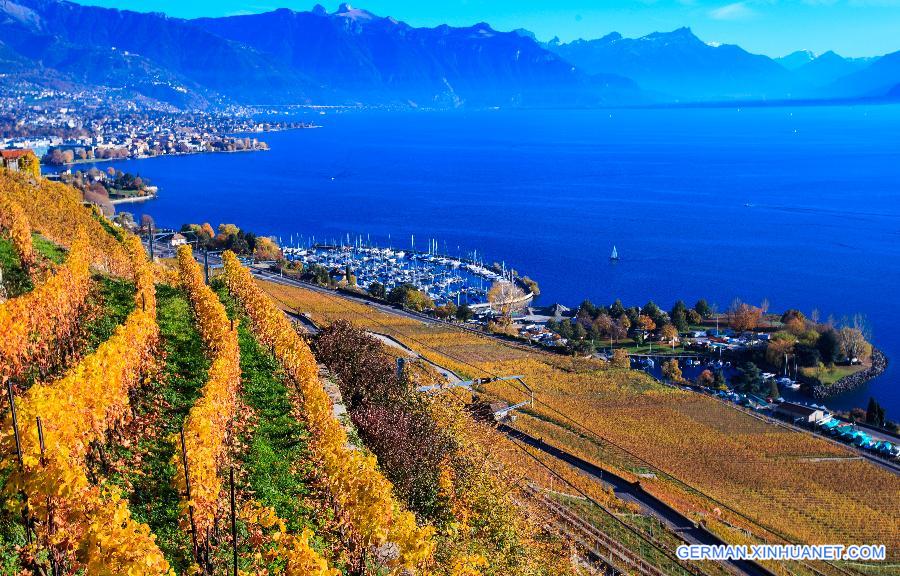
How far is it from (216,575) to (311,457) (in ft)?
13.1

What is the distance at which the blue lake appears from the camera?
2261 inches

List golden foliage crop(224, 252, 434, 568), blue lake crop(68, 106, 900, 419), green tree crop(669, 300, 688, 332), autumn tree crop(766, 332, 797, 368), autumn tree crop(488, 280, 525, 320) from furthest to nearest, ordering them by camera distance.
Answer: blue lake crop(68, 106, 900, 419)
autumn tree crop(488, 280, 525, 320)
green tree crop(669, 300, 688, 332)
autumn tree crop(766, 332, 797, 368)
golden foliage crop(224, 252, 434, 568)

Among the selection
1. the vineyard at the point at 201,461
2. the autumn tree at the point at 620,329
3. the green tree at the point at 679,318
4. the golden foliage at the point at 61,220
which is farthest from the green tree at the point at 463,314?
the vineyard at the point at 201,461

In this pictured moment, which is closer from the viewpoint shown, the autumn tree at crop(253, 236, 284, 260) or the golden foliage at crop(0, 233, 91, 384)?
the golden foliage at crop(0, 233, 91, 384)

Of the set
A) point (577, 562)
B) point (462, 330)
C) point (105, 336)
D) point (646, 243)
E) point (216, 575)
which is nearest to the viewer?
point (216, 575)

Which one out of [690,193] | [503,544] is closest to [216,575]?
[503,544]

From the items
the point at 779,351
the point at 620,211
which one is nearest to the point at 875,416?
the point at 779,351

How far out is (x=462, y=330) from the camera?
3794cm

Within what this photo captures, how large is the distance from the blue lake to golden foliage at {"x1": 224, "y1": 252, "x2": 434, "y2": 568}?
1144 inches

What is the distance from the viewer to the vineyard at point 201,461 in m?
8.01

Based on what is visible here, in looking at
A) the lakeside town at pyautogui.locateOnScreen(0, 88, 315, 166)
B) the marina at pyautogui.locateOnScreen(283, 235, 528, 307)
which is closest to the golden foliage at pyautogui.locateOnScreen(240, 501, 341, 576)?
the marina at pyautogui.locateOnScreen(283, 235, 528, 307)

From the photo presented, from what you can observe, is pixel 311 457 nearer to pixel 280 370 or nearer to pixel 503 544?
pixel 503 544

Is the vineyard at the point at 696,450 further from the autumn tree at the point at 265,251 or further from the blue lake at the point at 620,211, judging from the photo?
the autumn tree at the point at 265,251

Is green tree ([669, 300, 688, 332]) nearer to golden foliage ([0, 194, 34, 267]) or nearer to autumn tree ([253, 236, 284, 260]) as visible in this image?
autumn tree ([253, 236, 284, 260])
